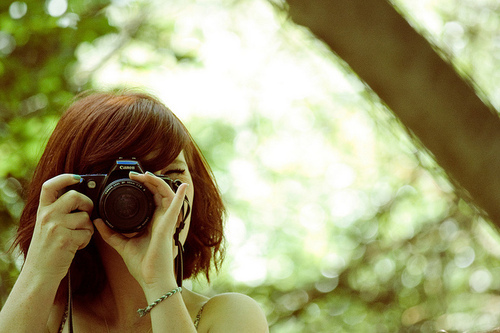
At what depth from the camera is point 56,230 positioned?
1.21m

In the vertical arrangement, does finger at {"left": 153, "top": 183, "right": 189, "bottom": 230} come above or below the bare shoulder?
above

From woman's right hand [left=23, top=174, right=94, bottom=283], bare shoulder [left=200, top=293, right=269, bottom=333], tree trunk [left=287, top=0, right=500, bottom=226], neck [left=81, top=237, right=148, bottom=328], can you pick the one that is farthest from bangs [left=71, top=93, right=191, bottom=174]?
tree trunk [left=287, top=0, right=500, bottom=226]

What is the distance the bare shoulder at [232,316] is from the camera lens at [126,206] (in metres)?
0.35

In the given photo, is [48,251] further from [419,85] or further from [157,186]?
[419,85]

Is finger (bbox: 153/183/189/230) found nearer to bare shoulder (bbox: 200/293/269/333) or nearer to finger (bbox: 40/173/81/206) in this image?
finger (bbox: 40/173/81/206)

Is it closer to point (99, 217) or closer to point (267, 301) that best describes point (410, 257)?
point (267, 301)

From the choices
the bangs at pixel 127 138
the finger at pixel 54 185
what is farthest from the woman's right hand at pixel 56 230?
the bangs at pixel 127 138

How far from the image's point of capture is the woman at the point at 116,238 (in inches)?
46.3

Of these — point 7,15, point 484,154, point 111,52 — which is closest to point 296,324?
point 111,52

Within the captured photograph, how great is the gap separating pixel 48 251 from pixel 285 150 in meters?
2.99

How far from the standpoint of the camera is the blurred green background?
8.21 ft

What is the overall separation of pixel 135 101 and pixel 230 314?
598 mm

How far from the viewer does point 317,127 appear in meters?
3.96

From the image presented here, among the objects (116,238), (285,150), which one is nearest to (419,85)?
(116,238)
